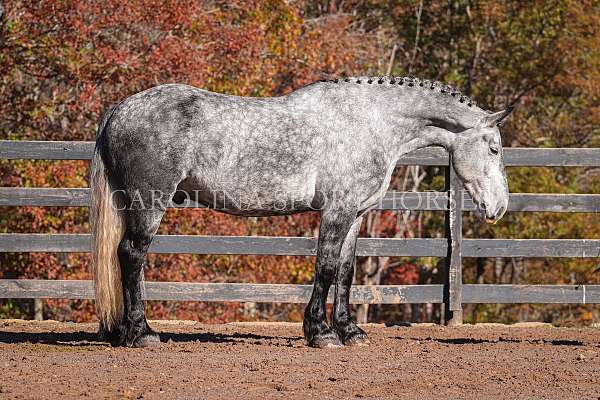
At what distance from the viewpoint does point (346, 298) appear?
7.27 metres

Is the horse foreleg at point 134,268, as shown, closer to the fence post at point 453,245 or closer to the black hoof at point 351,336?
the black hoof at point 351,336

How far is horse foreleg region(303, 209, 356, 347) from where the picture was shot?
6871mm

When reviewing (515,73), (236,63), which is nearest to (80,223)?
(236,63)

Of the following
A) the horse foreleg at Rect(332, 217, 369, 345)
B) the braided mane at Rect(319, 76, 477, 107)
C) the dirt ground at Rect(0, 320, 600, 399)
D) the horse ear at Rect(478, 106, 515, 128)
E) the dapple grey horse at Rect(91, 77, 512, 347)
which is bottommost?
the dirt ground at Rect(0, 320, 600, 399)

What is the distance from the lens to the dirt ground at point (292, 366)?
5.17m

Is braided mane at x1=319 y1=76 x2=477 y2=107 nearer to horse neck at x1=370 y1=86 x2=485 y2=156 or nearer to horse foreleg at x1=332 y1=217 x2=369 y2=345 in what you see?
horse neck at x1=370 y1=86 x2=485 y2=156

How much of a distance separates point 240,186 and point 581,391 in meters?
2.70

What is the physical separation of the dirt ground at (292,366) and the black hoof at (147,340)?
2.4 inches

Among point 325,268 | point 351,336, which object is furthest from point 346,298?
point 325,268

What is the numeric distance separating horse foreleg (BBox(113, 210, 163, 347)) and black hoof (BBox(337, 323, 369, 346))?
1.38 m

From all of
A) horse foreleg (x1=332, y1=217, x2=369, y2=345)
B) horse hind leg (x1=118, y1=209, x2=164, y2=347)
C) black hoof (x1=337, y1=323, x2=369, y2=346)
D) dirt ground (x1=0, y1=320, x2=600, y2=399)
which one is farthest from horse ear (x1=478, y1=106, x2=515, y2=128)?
horse hind leg (x1=118, y1=209, x2=164, y2=347)

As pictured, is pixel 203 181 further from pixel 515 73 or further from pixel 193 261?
pixel 515 73

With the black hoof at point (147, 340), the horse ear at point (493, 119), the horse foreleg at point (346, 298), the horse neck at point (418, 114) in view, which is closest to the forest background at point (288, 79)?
the black hoof at point (147, 340)

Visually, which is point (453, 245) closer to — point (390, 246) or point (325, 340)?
point (390, 246)
